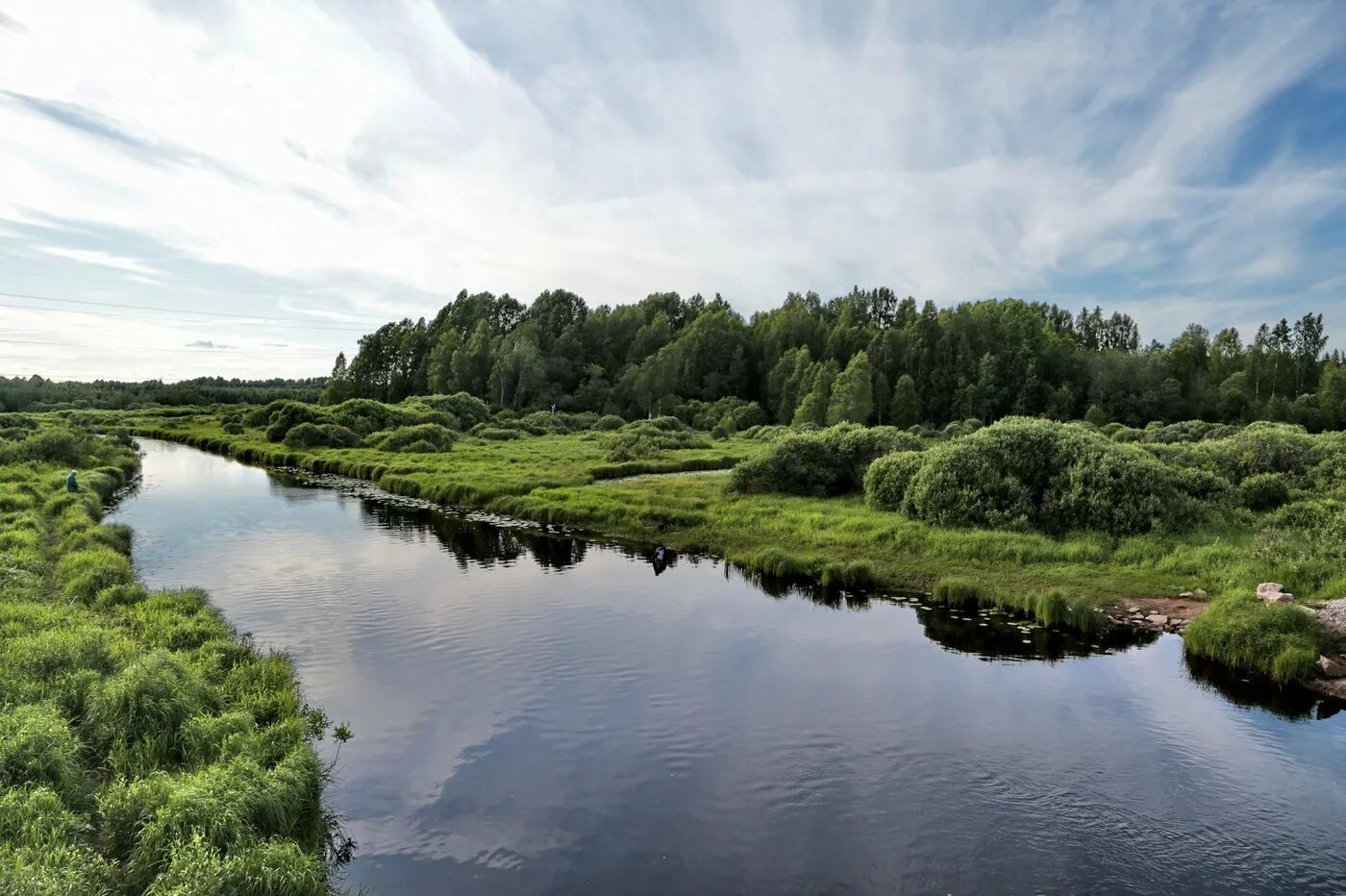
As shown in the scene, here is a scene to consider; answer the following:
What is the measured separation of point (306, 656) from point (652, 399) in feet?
366

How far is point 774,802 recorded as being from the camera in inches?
574

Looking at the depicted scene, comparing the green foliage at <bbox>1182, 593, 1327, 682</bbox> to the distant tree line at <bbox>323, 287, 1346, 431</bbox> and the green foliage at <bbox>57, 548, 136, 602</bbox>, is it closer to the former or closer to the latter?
the green foliage at <bbox>57, 548, 136, 602</bbox>

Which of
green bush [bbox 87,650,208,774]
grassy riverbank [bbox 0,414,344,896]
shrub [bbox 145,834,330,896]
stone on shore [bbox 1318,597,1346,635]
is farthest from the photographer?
stone on shore [bbox 1318,597,1346,635]

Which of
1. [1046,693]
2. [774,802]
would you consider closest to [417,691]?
[774,802]

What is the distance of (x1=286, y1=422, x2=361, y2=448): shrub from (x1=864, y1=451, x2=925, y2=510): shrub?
62.4m

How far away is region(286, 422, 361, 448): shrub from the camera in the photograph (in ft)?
277

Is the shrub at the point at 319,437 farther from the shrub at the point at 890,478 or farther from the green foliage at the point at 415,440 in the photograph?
the shrub at the point at 890,478

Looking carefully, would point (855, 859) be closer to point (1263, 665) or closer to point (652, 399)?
point (1263, 665)

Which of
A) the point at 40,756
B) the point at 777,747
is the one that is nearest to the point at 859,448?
the point at 777,747

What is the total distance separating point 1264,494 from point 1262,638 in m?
20.4

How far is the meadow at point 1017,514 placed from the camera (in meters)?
26.3

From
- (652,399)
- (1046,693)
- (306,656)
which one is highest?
(652,399)

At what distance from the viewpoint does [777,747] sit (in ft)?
55.2

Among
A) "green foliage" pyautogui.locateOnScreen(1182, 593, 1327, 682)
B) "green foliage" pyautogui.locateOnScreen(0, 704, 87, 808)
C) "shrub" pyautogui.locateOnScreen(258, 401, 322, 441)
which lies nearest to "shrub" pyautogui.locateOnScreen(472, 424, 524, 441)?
"shrub" pyautogui.locateOnScreen(258, 401, 322, 441)
